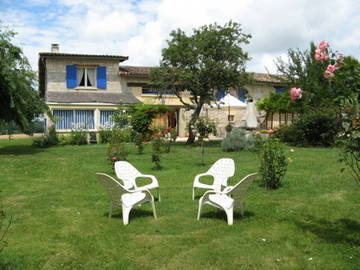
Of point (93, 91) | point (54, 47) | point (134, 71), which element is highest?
point (54, 47)

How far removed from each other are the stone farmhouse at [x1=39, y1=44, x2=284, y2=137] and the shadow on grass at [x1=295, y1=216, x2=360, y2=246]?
1581 centimetres

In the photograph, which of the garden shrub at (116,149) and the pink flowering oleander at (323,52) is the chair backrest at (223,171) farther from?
the garden shrub at (116,149)

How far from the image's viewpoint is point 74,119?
22.3 m

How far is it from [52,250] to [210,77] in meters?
15.0

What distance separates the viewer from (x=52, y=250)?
176 inches

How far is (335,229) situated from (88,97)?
20249 millimetres

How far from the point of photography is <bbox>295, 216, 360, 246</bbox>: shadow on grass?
4.70 m

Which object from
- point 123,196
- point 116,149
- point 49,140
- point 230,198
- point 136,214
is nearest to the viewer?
point 230,198

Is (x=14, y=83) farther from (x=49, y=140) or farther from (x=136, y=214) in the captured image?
(x=136, y=214)

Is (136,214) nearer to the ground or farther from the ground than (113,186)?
nearer to the ground

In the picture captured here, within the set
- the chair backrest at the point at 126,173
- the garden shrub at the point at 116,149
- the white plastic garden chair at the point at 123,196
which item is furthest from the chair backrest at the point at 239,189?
the garden shrub at the point at 116,149

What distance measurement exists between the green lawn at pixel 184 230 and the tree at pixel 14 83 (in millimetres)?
7700

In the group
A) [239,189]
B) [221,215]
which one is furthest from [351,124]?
[221,215]

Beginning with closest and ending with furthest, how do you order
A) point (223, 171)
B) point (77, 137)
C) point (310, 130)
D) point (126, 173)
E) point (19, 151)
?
point (126, 173) → point (223, 171) → point (310, 130) → point (19, 151) → point (77, 137)
